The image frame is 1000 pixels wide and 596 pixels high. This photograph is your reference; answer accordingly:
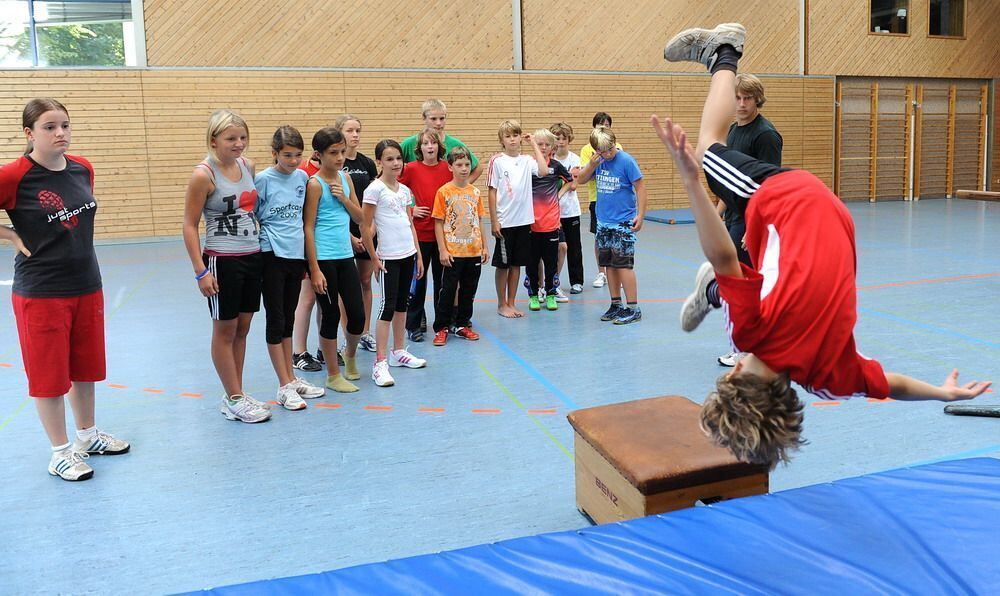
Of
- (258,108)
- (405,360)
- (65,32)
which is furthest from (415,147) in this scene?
(65,32)

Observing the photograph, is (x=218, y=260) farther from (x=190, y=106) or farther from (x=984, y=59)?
(x=984, y=59)

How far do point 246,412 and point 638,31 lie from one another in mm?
12489

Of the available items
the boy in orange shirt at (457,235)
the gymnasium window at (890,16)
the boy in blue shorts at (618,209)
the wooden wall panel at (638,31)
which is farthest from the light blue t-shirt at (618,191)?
the gymnasium window at (890,16)

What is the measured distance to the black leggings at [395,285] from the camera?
4.88 m

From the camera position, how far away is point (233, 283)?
391 cm

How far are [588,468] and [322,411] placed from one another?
188 cm

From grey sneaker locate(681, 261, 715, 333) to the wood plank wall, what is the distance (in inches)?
417

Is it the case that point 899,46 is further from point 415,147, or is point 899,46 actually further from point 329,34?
point 415,147

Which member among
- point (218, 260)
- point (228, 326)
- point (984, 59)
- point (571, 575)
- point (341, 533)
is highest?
point (984, 59)

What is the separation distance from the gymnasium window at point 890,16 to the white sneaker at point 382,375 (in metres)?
15.8

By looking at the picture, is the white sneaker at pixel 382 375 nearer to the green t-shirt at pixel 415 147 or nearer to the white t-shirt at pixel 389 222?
the white t-shirt at pixel 389 222

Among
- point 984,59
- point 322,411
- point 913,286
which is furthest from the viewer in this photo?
point 984,59

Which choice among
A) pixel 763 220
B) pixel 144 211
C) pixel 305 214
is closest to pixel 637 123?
pixel 144 211

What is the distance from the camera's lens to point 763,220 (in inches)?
108
